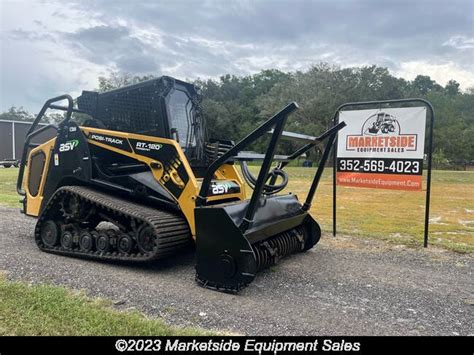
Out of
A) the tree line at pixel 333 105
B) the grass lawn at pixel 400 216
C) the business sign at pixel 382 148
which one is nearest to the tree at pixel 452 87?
the tree line at pixel 333 105

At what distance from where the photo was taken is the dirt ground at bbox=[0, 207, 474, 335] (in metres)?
3.65

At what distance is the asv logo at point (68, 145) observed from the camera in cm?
602

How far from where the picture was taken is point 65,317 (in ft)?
11.4

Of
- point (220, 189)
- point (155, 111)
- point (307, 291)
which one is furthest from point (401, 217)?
point (155, 111)

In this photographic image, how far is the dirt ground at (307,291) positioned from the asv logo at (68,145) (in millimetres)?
1474

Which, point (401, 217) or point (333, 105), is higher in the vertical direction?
point (333, 105)

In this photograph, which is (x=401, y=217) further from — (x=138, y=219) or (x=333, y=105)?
(x=333, y=105)

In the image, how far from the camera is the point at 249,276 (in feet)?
14.0

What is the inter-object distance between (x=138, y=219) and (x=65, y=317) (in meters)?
1.68

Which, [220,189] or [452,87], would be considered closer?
[220,189]

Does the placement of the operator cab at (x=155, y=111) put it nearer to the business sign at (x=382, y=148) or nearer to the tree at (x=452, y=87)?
the business sign at (x=382, y=148)

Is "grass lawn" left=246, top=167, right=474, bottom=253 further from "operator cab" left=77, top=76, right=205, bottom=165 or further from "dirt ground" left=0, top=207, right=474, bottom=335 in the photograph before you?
"operator cab" left=77, top=76, right=205, bottom=165

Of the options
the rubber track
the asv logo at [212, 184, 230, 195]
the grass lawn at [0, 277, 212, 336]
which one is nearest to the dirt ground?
the rubber track
